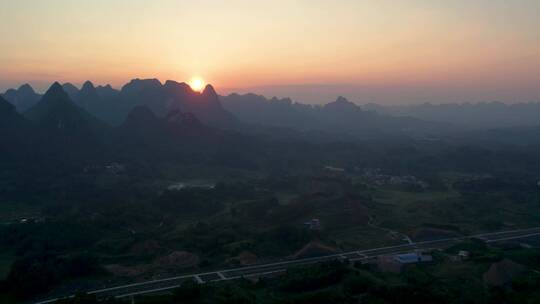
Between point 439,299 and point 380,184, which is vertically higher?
point 439,299

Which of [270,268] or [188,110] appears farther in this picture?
[188,110]

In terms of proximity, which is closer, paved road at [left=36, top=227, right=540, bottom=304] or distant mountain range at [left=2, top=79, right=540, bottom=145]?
paved road at [left=36, top=227, right=540, bottom=304]

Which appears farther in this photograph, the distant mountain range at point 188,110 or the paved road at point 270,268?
the distant mountain range at point 188,110

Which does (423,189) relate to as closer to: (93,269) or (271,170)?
(271,170)

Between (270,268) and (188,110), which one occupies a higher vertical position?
(188,110)

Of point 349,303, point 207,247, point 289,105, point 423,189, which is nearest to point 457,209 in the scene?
point 423,189

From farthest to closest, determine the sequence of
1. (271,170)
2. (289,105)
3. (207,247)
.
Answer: (289,105) < (271,170) < (207,247)

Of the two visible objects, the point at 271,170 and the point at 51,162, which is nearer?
the point at 51,162

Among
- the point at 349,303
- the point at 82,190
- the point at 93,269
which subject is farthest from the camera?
the point at 82,190
